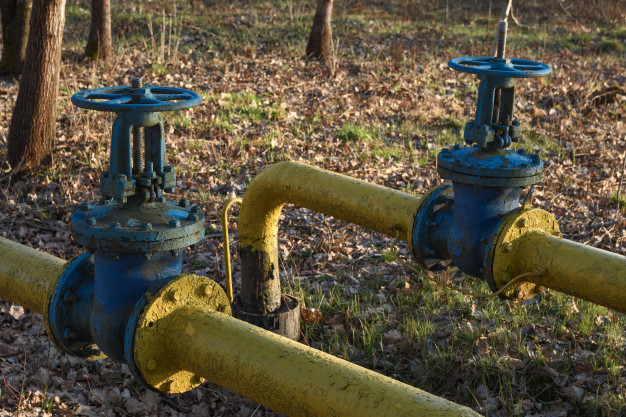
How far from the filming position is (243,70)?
1191 cm

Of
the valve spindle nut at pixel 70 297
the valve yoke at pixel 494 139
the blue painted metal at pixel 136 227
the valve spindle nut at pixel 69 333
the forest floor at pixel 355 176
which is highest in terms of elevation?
the valve yoke at pixel 494 139

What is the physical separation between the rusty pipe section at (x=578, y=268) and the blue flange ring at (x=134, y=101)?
1642 mm

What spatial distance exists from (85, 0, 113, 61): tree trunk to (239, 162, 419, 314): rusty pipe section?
802cm

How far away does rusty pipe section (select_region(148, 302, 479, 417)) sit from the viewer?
1.86m

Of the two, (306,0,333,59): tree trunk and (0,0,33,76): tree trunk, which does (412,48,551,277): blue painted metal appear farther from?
(306,0,333,59): tree trunk

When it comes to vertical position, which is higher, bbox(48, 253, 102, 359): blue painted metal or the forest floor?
bbox(48, 253, 102, 359): blue painted metal

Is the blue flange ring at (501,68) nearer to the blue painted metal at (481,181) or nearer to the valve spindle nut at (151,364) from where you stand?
the blue painted metal at (481,181)

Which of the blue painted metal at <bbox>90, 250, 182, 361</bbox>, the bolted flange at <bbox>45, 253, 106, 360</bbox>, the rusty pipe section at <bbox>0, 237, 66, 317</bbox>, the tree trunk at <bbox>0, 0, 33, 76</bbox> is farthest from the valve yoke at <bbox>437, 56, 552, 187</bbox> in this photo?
the tree trunk at <bbox>0, 0, 33, 76</bbox>

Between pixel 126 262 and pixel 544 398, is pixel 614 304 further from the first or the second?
pixel 126 262

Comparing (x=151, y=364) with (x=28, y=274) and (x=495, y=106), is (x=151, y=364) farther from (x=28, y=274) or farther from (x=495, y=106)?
(x=495, y=106)

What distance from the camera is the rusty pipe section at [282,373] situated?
6.09 ft

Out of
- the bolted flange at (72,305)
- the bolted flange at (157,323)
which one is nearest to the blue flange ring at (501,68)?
the bolted flange at (157,323)

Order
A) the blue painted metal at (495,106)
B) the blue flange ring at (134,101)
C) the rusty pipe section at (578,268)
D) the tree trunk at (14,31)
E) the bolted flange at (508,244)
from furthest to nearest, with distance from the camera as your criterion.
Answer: the tree trunk at (14,31)
the blue painted metal at (495,106)
the bolted flange at (508,244)
the rusty pipe section at (578,268)
the blue flange ring at (134,101)

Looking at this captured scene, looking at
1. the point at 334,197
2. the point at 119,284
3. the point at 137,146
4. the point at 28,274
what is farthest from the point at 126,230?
the point at 334,197
